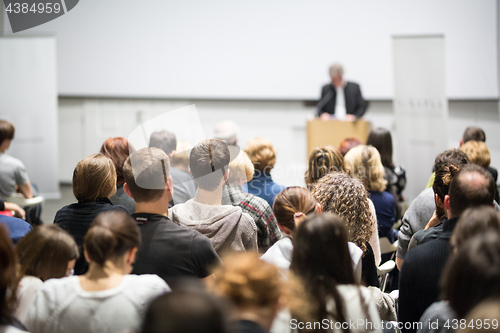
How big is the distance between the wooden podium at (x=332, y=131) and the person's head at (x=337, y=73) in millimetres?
827

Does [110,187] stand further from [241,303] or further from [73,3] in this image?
[73,3]

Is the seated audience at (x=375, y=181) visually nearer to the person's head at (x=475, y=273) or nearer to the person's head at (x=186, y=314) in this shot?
the person's head at (x=475, y=273)

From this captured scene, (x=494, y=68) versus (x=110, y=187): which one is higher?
(x=494, y=68)

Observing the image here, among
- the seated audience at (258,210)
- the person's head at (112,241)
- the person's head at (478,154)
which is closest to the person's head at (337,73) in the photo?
the person's head at (478,154)

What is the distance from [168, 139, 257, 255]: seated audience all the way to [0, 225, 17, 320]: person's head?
858mm

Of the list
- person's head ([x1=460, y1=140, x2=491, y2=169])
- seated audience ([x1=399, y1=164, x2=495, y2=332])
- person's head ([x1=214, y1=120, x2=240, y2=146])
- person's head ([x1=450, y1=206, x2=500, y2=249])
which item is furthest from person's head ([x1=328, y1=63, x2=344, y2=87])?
person's head ([x1=450, y1=206, x2=500, y2=249])

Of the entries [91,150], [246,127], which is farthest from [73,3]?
[246,127]

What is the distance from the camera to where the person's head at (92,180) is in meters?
1.90

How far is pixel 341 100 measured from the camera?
5387 mm

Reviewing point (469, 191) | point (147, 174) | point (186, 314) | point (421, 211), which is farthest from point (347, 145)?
point (186, 314)

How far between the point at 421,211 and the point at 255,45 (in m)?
4.44

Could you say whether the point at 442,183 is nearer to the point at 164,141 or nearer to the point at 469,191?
the point at 469,191

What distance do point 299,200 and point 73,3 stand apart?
583 cm

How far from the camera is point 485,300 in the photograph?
1.04 m
